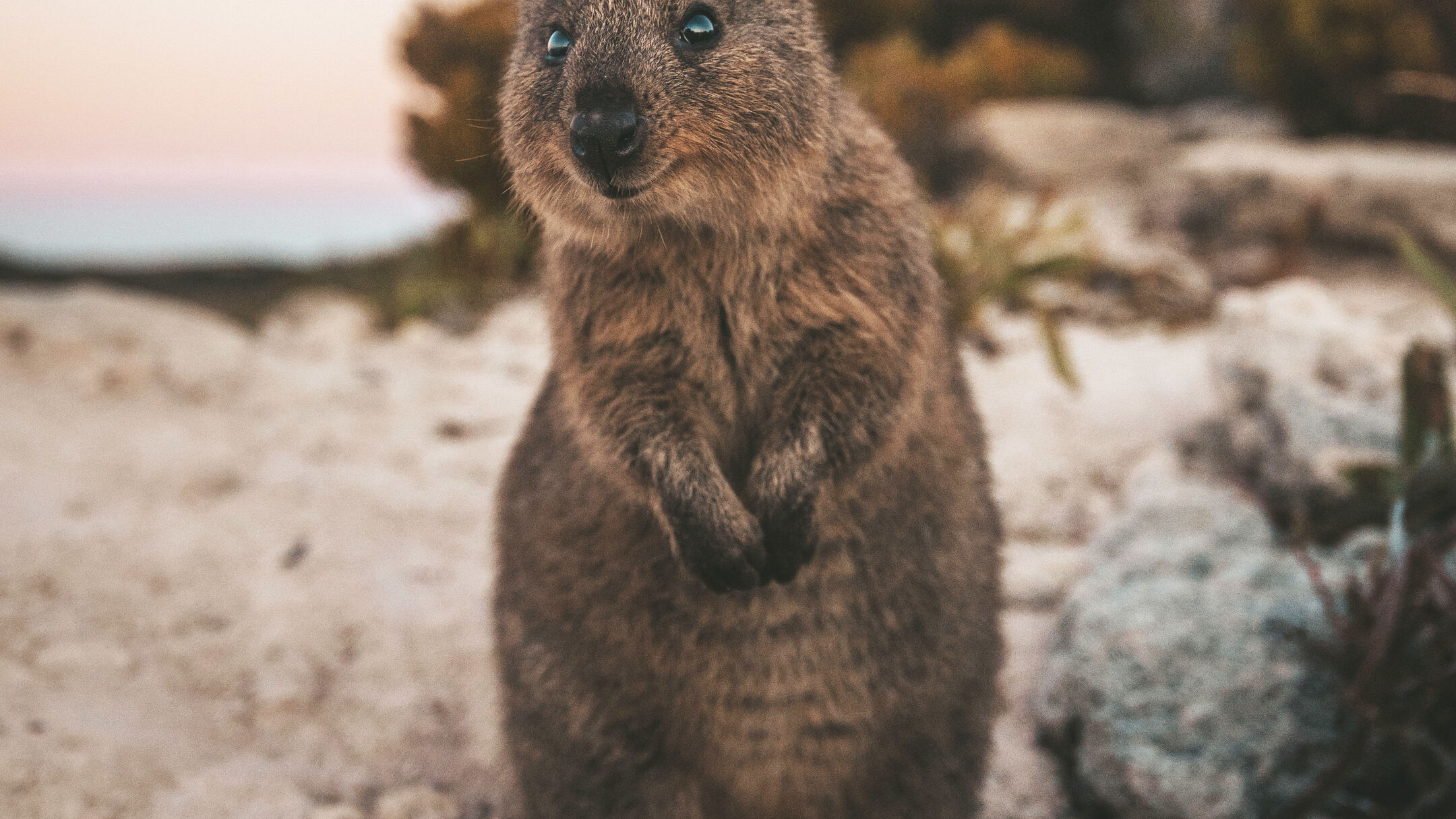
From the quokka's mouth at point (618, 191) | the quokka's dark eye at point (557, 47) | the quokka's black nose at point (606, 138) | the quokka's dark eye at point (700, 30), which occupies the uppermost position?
the quokka's dark eye at point (700, 30)

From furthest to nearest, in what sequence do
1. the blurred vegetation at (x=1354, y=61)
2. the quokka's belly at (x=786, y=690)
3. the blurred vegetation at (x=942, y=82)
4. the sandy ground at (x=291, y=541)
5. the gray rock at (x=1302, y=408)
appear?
the blurred vegetation at (x=942, y=82)
the blurred vegetation at (x=1354, y=61)
the gray rock at (x=1302, y=408)
the sandy ground at (x=291, y=541)
the quokka's belly at (x=786, y=690)

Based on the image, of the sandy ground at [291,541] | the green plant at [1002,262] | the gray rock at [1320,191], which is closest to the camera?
the sandy ground at [291,541]

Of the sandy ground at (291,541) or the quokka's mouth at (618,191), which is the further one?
the sandy ground at (291,541)

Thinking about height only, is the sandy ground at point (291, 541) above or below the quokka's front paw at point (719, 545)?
below

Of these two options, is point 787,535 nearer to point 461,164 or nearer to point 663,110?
point 663,110

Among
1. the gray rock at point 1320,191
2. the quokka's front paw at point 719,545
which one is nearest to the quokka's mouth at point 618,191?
the quokka's front paw at point 719,545

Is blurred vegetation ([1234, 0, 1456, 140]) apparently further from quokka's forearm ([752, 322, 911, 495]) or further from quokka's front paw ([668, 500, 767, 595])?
quokka's front paw ([668, 500, 767, 595])

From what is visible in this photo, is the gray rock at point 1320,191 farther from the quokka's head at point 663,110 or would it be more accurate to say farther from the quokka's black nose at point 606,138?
the quokka's black nose at point 606,138
